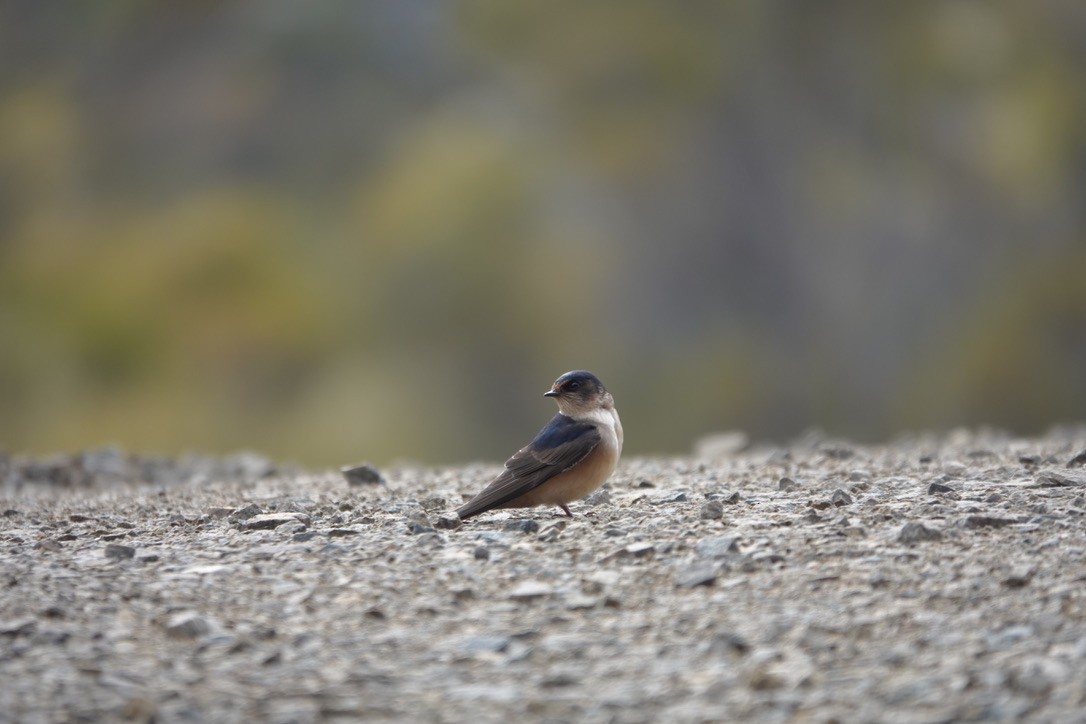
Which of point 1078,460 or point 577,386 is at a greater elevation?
point 577,386

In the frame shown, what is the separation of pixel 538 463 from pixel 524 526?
832mm

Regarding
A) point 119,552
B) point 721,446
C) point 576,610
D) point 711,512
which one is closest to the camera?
point 576,610

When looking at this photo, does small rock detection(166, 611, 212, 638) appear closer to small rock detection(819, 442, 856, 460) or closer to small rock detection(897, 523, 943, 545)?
small rock detection(897, 523, 943, 545)

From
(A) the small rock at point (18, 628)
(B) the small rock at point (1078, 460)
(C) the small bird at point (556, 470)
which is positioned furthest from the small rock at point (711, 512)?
(A) the small rock at point (18, 628)

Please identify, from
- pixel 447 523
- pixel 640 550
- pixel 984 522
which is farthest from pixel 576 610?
pixel 984 522

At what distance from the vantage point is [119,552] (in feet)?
19.2

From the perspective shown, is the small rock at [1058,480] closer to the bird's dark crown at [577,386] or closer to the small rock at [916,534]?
the small rock at [916,534]

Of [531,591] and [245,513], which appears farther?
[245,513]

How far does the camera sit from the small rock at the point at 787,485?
7.25 metres

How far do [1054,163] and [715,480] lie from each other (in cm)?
2612

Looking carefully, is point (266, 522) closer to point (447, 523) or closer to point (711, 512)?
point (447, 523)

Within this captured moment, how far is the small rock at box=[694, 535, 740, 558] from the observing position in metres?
5.43

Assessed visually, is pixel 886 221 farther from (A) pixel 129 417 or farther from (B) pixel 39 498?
(B) pixel 39 498

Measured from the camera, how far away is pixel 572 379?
26.2 ft
